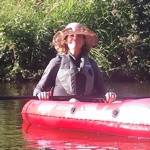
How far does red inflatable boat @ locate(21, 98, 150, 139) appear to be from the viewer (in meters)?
7.42

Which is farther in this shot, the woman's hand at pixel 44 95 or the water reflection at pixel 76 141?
the woman's hand at pixel 44 95

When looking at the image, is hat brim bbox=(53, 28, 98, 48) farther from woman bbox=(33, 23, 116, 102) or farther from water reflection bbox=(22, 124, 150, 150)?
water reflection bbox=(22, 124, 150, 150)

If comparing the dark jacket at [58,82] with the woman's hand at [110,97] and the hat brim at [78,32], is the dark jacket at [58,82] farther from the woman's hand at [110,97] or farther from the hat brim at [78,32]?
the woman's hand at [110,97]

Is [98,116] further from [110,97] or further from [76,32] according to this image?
[76,32]

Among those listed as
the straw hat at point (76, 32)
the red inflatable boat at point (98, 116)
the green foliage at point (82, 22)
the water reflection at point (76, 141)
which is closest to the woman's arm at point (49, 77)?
the red inflatable boat at point (98, 116)

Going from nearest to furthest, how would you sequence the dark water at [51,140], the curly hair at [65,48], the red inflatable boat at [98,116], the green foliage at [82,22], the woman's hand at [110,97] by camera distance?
the dark water at [51,140], the red inflatable boat at [98,116], the woman's hand at [110,97], the curly hair at [65,48], the green foliage at [82,22]

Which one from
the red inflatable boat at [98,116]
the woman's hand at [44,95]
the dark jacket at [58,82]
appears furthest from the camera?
the dark jacket at [58,82]

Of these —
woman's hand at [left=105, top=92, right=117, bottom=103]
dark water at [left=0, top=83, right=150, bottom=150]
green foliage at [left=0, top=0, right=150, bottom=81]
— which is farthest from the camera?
green foliage at [left=0, top=0, right=150, bottom=81]

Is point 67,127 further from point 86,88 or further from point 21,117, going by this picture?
point 21,117

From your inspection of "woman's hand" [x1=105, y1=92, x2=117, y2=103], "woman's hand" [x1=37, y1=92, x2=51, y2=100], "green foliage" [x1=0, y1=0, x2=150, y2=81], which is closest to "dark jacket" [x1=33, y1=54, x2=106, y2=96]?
"woman's hand" [x1=37, y1=92, x2=51, y2=100]

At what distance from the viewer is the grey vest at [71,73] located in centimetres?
847

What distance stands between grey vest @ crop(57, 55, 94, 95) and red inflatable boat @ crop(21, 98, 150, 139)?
322mm

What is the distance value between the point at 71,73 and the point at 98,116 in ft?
2.99

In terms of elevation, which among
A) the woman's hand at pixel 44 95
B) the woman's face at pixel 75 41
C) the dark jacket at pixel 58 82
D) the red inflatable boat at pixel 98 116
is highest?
the woman's face at pixel 75 41
